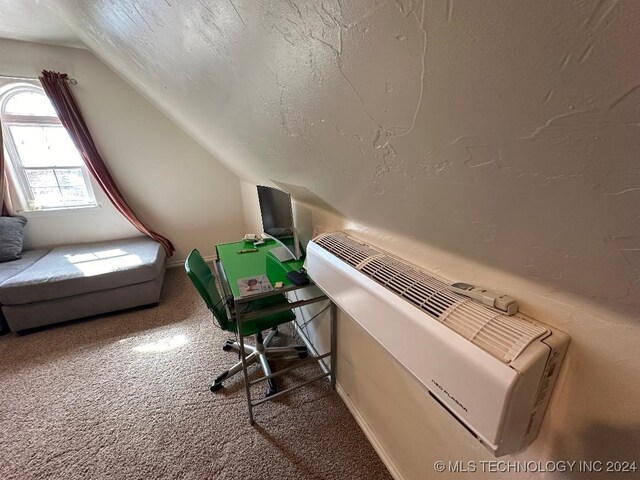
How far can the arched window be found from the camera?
254 cm

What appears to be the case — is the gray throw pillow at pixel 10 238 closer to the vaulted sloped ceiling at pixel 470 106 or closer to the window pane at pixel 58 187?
the window pane at pixel 58 187

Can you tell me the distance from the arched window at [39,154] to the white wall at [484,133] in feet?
8.53

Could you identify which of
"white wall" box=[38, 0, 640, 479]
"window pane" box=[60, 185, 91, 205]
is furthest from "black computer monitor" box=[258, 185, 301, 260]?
"window pane" box=[60, 185, 91, 205]

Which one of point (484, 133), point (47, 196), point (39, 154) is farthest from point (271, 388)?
point (39, 154)

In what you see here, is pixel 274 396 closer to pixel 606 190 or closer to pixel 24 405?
pixel 24 405

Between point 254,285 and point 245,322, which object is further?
point 245,322

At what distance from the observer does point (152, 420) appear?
1.47 meters

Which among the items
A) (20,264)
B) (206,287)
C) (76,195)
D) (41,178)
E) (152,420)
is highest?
(41,178)

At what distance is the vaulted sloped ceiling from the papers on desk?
0.80 metres

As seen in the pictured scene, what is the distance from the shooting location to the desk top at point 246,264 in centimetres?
144

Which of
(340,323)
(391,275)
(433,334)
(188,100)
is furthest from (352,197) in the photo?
(188,100)

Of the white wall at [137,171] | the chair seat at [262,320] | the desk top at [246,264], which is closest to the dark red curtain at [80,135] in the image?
the white wall at [137,171]

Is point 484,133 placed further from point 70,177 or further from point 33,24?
point 70,177

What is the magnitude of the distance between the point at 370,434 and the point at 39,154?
3.88 meters
